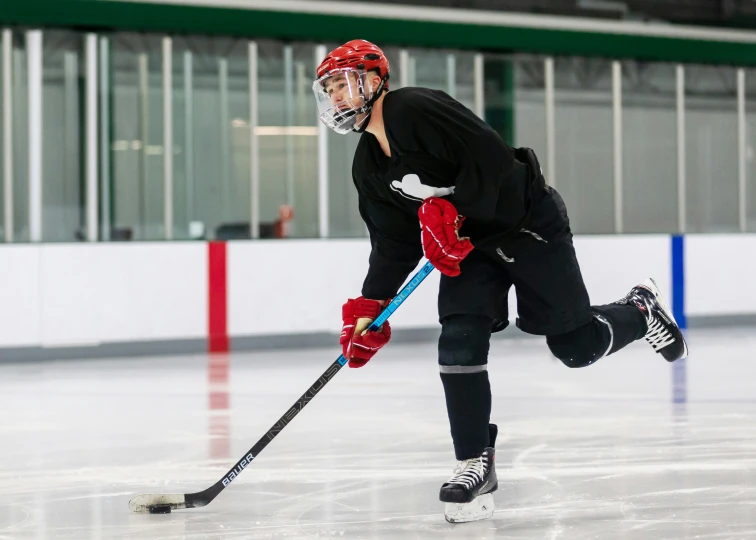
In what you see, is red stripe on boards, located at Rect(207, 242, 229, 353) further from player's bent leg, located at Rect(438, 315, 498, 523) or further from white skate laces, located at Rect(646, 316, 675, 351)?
player's bent leg, located at Rect(438, 315, 498, 523)

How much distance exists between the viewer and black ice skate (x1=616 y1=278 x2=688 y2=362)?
261 centimetres

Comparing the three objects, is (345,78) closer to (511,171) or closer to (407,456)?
(511,171)

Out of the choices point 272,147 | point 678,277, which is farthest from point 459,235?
point 678,277

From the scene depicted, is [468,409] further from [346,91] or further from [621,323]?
[346,91]

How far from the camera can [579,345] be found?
2.30m

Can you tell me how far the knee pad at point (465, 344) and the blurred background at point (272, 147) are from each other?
4036 mm

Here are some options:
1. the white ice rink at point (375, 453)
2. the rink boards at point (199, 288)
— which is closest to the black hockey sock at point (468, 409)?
the white ice rink at point (375, 453)

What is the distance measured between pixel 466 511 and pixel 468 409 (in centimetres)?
19

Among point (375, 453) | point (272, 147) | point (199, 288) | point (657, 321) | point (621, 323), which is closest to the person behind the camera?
point (621, 323)

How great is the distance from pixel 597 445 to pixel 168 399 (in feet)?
5.89

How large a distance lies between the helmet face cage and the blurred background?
396cm

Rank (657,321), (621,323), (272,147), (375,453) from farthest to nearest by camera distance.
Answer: (272,147) → (375,453) → (657,321) → (621,323)

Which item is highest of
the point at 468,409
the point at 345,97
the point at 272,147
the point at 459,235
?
the point at 272,147

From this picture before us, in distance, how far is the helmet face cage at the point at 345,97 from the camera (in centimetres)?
A: 212
